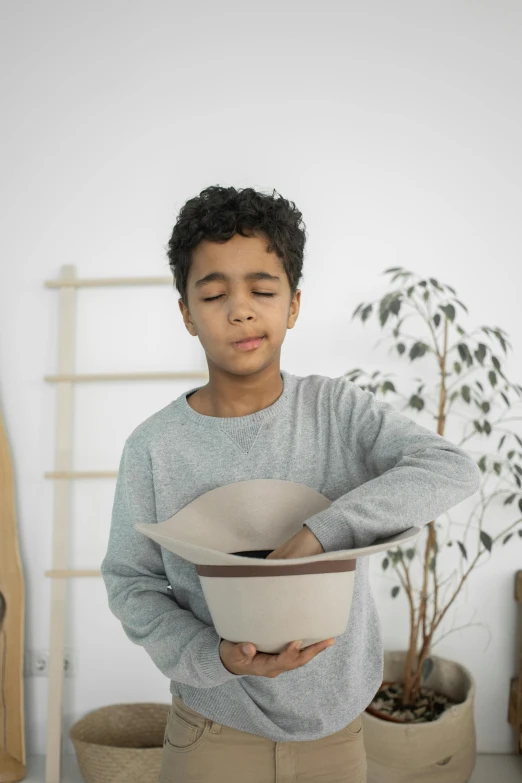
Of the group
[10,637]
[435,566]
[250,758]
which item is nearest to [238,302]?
[250,758]

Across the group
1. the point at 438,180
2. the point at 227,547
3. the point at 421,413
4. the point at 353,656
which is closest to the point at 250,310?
the point at 227,547

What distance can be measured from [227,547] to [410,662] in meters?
1.45

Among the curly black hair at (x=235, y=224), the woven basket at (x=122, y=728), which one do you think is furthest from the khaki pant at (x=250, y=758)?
the woven basket at (x=122, y=728)

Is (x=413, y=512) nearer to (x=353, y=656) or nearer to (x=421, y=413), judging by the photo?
(x=353, y=656)

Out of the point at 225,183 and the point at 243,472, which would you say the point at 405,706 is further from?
the point at 225,183

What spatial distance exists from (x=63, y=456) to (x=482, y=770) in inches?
65.7

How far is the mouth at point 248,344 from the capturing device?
928 millimetres

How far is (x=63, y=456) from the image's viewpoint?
234cm

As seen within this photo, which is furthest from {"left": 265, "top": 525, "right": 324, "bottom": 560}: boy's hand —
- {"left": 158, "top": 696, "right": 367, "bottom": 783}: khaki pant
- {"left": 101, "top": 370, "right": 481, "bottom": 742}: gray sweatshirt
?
{"left": 158, "top": 696, "right": 367, "bottom": 783}: khaki pant

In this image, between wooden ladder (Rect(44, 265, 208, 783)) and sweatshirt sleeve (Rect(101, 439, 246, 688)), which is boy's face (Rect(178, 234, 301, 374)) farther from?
wooden ladder (Rect(44, 265, 208, 783))

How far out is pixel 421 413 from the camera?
2.34 meters

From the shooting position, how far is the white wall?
93.2 inches

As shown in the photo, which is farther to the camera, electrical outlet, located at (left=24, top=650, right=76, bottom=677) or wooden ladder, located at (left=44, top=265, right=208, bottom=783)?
electrical outlet, located at (left=24, top=650, right=76, bottom=677)

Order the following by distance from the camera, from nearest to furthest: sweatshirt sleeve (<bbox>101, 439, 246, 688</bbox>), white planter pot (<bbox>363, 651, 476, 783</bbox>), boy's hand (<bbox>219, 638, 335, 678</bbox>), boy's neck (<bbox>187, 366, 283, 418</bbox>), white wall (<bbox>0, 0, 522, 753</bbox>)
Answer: boy's hand (<bbox>219, 638, 335, 678</bbox>) < sweatshirt sleeve (<bbox>101, 439, 246, 688</bbox>) < boy's neck (<bbox>187, 366, 283, 418</bbox>) < white planter pot (<bbox>363, 651, 476, 783</bbox>) < white wall (<bbox>0, 0, 522, 753</bbox>)
